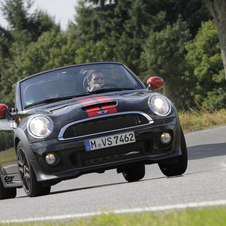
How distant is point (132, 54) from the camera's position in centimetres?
5375

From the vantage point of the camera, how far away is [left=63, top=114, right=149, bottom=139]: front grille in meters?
4.64

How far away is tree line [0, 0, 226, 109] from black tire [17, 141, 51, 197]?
41665 mm

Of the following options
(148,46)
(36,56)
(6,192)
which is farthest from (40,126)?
(36,56)

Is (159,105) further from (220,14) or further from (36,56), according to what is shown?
(36,56)

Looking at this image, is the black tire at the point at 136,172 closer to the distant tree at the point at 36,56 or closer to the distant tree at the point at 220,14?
the distant tree at the point at 220,14

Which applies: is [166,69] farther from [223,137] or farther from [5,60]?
[223,137]

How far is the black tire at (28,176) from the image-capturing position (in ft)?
16.1

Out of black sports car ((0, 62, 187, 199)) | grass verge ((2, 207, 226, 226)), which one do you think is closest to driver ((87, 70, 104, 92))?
black sports car ((0, 62, 187, 199))

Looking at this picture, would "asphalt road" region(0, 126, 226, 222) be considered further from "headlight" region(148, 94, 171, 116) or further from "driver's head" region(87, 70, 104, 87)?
"driver's head" region(87, 70, 104, 87)

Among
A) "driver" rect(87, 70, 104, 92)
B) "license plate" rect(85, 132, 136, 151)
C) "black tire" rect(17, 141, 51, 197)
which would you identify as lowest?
"black tire" rect(17, 141, 51, 197)

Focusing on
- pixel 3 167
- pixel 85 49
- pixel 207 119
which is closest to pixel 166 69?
pixel 85 49

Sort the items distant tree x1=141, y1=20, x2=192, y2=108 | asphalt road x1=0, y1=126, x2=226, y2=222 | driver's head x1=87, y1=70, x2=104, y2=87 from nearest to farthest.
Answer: asphalt road x1=0, y1=126, x2=226, y2=222, driver's head x1=87, y1=70, x2=104, y2=87, distant tree x1=141, y1=20, x2=192, y2=108

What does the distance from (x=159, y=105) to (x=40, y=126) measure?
138 centimetres

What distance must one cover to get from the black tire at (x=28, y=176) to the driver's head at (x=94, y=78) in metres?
1.36
